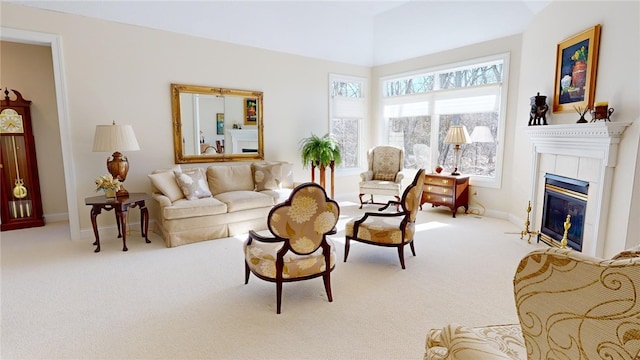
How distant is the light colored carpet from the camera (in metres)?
2.15

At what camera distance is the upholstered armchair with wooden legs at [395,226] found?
333 cm

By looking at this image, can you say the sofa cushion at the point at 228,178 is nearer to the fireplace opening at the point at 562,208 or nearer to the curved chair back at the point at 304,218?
the curved chair back at the point at 304,218

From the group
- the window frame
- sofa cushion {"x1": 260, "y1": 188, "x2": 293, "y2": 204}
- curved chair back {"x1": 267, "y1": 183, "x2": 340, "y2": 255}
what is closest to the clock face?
sofa cushion {"x1": 260, "y1": 188, "x2": 293, "y2": 204}

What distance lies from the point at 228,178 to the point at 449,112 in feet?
13.4

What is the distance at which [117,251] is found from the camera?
3926 mm

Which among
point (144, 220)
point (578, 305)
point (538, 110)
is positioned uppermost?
point (538, 110)

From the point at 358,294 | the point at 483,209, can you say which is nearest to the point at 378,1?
the point at 483,209

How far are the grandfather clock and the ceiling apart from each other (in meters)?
1.66

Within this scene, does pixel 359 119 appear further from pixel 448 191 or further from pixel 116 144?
pixel 116 144

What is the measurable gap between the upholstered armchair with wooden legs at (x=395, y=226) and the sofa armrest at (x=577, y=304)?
2413 millimetres

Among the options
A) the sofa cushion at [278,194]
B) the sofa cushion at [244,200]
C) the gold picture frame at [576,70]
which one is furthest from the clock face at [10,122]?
the gold picture frame at [576,70]

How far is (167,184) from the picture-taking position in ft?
14.4

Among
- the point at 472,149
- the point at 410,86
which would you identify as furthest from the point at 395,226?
the point at 410,86

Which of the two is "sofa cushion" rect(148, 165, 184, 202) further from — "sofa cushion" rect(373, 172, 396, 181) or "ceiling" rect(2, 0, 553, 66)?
"sofa cushion" rect(373, 172, 396, 181)
